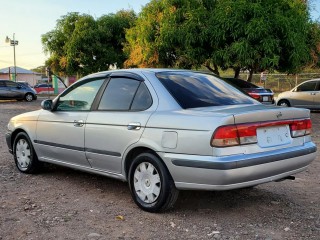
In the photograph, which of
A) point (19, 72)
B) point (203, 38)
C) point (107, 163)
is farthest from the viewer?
point (19, 72)

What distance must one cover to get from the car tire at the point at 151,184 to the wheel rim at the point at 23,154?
238 cm

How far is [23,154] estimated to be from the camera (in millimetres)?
6562

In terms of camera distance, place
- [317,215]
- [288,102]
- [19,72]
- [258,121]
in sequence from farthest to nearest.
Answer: [19,72] < [288,102] < [317,215] < [258,121]

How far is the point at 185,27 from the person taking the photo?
14539 mm

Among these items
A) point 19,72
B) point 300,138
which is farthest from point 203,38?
point 19,72

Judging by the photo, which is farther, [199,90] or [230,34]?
[230,34]

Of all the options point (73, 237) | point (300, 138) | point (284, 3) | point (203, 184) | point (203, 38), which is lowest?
point (73, 237)

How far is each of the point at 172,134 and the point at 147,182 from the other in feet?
2.18

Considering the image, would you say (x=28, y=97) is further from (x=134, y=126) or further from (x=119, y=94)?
(x=134, y=126)

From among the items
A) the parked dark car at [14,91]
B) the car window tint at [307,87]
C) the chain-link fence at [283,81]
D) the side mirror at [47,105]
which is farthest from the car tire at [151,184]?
the chain-link fence at [283,81]

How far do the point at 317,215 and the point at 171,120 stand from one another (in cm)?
187

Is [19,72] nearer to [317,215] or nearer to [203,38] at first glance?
[203,38]

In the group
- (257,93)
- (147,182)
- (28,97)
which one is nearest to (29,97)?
(28,97)

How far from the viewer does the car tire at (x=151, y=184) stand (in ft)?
14.5
